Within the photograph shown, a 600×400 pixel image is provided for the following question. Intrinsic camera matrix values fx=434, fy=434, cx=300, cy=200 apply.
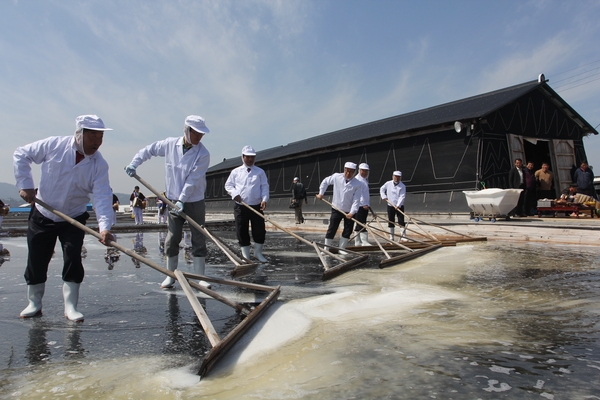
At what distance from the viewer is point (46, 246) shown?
12.1 ft

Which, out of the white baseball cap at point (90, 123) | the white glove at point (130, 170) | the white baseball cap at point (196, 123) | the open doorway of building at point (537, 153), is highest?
the open doorway of building at point (537, 153)

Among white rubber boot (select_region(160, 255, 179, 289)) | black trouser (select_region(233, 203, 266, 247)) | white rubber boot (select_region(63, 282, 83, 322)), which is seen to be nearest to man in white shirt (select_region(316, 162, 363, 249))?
black trouser (select_region(233, 203, 266, 247))

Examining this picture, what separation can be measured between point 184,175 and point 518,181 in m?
12.1

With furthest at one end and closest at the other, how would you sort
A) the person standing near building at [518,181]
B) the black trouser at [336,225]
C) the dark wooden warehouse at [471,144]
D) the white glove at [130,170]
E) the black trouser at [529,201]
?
1. the dark wooden warehouse at [471,144]
2. the black trouser at [529,201]
3. the person standing near building at [518,181]
4. the black trouser at [336,225]
5. the white glove at [130,170]

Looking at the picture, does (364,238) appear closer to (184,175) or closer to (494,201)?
(494,201)

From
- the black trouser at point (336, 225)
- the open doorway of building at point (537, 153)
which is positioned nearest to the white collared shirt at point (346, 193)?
the black trouser at point (336, 225)

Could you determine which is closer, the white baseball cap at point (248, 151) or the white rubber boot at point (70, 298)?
the white rubber boot at point (70, 298)

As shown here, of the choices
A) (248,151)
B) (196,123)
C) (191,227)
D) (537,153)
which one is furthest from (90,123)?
(537,153)

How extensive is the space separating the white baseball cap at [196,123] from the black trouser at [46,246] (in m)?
1.73

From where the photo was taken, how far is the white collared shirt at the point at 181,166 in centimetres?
501

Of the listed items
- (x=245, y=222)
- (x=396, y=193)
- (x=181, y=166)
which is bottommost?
(x=245, y=222)

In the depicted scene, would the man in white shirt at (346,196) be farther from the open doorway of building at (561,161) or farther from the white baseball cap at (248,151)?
the open doorway of building at (561,161)

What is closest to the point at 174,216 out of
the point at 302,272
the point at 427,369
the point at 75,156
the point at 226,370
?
the point at 75,156

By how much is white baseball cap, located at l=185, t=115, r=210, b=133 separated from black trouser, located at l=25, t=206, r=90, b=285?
1.73 meters
